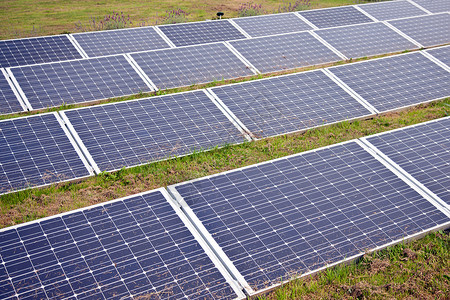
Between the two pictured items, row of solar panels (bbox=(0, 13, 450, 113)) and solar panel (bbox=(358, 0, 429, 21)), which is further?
solar panel (bbox=(358, 0, 429, 21))


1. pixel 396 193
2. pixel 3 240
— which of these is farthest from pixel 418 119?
pixel 3 240

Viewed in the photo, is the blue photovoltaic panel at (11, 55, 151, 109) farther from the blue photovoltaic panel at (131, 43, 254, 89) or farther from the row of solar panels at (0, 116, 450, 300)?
the row of solar panels at (0, 116, 450, 300)

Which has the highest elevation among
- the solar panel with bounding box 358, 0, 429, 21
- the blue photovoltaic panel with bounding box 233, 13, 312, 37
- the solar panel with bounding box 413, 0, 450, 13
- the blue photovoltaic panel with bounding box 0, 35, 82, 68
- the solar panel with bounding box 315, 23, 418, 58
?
the solar panel with bounding box 315, 23, 418, 58

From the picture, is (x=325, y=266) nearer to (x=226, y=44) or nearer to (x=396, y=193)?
(x=396, y=193)

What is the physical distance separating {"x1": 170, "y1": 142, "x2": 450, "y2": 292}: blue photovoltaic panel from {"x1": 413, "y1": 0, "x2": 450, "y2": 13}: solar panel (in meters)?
17.8

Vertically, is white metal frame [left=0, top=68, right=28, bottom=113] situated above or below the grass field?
above

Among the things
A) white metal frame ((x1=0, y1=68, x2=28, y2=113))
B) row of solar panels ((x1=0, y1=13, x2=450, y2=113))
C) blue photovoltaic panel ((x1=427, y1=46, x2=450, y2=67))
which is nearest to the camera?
white metal frame ((x1=0, y1=68, x2=28, y2=113))

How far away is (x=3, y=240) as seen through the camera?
25.6ft

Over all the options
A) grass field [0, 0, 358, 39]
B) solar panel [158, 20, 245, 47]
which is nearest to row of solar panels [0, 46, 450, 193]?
solar panel [158, 20, 245, 47]

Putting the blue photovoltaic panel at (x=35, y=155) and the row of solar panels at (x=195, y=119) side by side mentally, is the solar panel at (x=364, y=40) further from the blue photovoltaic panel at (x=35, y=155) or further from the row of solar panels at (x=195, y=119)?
the blue photovoltaic panel at (x=35, y=155)

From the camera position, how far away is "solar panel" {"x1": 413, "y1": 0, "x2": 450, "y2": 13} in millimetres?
24453

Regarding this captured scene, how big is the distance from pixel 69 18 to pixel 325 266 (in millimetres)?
21746

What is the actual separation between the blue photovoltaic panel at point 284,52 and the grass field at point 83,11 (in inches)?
332

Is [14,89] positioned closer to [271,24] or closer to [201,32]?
[201,32]
